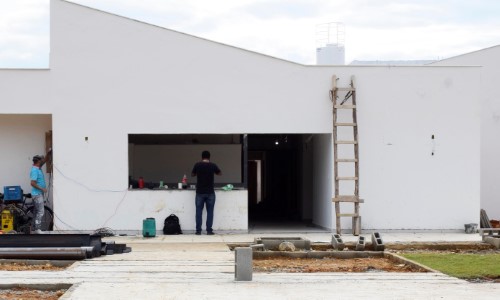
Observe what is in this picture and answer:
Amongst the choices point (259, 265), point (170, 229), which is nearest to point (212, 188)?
point (170, 229)

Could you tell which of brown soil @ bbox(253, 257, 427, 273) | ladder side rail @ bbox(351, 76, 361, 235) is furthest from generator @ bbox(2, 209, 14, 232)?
ladder side rail @ bbox(351, 76, 361, 235)

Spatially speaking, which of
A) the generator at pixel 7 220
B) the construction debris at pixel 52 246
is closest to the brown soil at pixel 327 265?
the construction debris at pixel 52 246

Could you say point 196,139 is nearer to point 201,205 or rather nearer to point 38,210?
point 201,205

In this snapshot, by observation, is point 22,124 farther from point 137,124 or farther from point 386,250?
point 386,250

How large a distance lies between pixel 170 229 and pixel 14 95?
4388 mm

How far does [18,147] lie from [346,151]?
7.28 m

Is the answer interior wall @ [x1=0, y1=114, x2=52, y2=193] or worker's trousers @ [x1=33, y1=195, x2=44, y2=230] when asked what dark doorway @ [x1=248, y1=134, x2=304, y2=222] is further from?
worker's trousers @ [x1=33, y1=195, x2=44, y2=230]

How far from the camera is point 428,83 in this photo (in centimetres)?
2042

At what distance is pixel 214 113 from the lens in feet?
65.8

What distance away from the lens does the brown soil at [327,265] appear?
13.7 m

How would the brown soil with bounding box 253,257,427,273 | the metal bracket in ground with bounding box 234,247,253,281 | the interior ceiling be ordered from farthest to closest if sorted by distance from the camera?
the interior ceiling
the brown soil with bounding box 253,257,427,273
the metal bracket in ground with bounding box 234,247,253,281

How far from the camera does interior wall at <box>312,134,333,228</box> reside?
20.5 meters

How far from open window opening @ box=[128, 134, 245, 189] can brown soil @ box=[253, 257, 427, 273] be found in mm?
8550

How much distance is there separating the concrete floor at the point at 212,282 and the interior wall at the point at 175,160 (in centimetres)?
858
